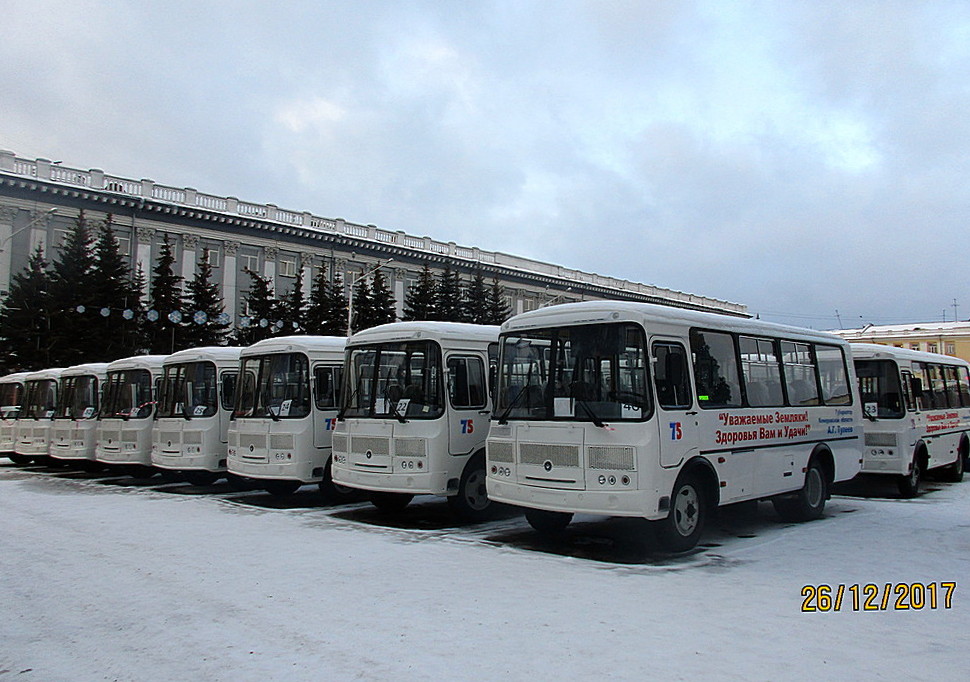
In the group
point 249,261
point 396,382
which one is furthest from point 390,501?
point 249,261

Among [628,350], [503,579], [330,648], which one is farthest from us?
[628,350]

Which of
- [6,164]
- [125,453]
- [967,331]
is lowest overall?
[125,453]

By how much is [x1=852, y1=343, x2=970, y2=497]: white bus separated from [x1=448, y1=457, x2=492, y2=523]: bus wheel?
734cm

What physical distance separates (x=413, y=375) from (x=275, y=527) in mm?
3007

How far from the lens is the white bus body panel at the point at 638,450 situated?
862 centimetres

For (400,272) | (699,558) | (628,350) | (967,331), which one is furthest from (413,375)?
(967,331)

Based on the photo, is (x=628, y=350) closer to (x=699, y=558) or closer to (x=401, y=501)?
(x=699, y=558)

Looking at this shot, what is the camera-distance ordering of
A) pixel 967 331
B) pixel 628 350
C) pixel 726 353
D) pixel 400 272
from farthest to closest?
pixel 967 331
pixel 400 272
pixel 726 353
pixel 628 350

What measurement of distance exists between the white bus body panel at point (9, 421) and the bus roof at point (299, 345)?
13004 mm

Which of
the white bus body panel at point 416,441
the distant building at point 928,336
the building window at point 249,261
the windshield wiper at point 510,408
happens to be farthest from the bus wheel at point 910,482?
the distant building at point 928,336

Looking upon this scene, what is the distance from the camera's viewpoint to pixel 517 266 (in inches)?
2655

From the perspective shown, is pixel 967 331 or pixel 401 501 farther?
pixel 967 331

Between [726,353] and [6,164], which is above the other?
[6,164]

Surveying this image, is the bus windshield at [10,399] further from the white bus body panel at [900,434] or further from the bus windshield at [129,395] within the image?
the white bus body panel at [900,434]
